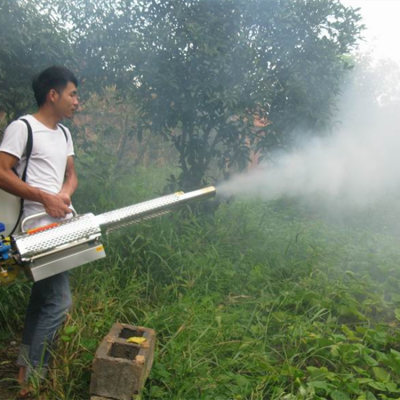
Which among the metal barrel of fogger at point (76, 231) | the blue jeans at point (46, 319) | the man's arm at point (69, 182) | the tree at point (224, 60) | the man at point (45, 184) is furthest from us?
the tree at point (224, 60)

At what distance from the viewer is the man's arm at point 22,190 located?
2201mm

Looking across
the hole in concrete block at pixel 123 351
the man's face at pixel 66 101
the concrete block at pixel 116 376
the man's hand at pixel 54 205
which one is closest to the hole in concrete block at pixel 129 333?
the hole in concrete block at pixel 123 351

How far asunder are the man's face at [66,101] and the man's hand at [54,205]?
47 cm

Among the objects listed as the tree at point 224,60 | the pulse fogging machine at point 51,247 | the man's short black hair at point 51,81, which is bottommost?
the pulse fogging machine at point 51,247

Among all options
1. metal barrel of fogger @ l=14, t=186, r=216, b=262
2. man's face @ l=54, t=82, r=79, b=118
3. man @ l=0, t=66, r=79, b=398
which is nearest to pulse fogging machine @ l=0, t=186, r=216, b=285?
metal barrel of fogger @ l=14, t=186, r=216, b=262

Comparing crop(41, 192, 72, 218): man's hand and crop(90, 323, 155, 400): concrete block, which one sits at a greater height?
crop(41, 192, 72, 218): man's hand

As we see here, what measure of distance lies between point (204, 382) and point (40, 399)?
871 millimetres

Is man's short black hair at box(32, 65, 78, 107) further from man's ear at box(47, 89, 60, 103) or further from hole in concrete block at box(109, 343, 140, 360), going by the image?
hole in concrete block at box(109, 343, 140, 360)

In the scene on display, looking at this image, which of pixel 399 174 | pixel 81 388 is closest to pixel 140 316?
pixel 81 388

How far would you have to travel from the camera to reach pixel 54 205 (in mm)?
2307

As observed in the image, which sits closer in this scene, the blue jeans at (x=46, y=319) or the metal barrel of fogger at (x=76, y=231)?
the metal barrel of fogger at (x=76, y=231)

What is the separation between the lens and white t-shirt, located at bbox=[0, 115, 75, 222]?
2223 mm

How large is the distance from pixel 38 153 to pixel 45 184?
16 cm

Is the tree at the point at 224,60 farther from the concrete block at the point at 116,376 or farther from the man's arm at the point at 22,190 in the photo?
the concrete block at the point at 116,376
